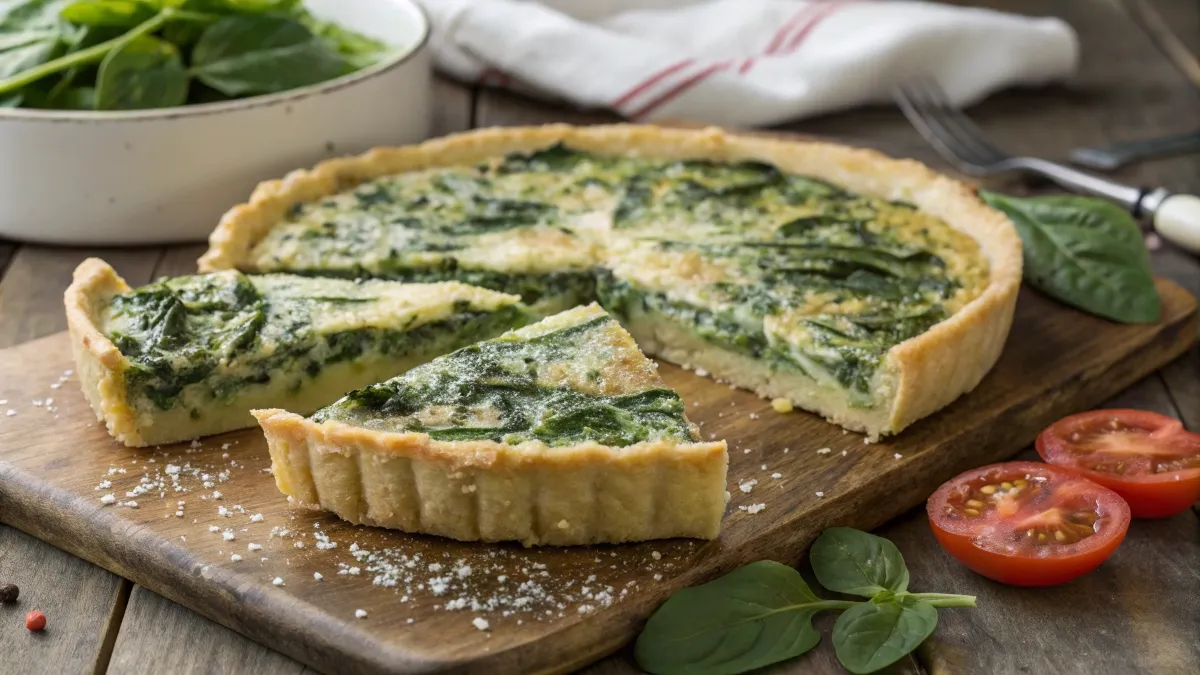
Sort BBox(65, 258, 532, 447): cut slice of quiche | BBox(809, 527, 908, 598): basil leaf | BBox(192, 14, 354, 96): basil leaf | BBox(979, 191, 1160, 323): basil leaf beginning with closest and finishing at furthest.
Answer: BBox(809, 527, 908, 598): basil leaf → BBox(65, 258, 532, 447): cut slice of quiche → BBox(979, 191, 1160, 323): basil leaf → BBox(192, 14, 354, 96): basil leaf

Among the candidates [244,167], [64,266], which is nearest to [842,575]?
[244,167]

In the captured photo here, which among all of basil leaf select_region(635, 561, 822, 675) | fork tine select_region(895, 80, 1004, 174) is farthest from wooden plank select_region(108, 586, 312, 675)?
fork tine select_region(895, 80, 1004, 174)

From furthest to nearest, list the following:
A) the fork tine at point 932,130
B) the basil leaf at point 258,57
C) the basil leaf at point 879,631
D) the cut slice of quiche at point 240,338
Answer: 1. the fork tine at point 932,130
2. the basil leaf at point 258,57
3. the cut slice of quiche at point 240,338
4. the basil leaf at point 879,631

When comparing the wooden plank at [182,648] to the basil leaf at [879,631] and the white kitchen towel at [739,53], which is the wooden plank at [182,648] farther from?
the white kitchen towel at [739,53]

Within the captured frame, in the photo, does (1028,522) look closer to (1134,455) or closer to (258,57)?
(1134,455)

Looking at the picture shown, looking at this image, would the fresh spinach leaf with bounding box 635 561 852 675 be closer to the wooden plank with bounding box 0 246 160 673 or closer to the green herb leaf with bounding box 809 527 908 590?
the green herb leaf with bounding box 809 527 908 590

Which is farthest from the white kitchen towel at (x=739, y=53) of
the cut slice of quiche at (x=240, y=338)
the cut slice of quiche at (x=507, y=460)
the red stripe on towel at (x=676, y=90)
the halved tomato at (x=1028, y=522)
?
the halved tomato at (x=1028, y=522)

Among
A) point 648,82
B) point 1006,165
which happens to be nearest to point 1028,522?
point 1006,165
